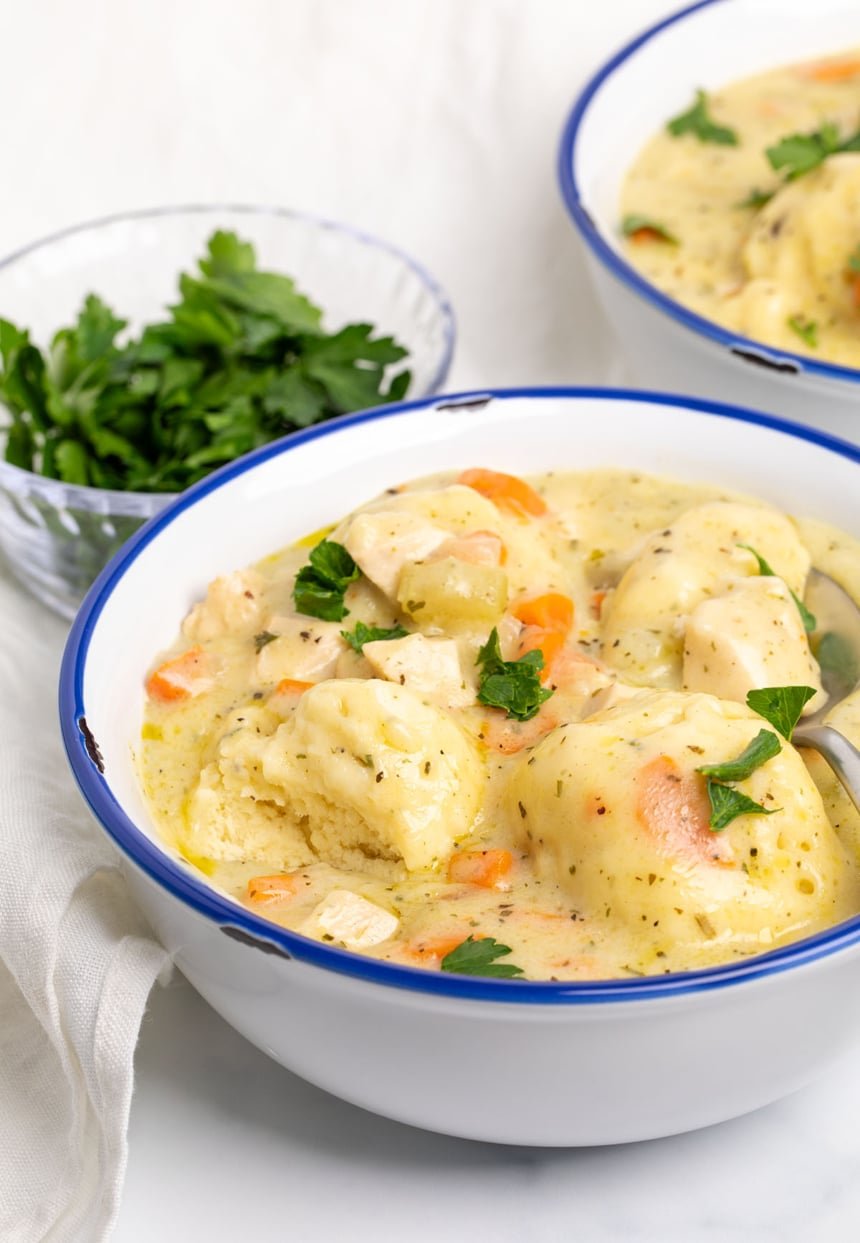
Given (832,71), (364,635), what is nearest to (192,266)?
(832,71)

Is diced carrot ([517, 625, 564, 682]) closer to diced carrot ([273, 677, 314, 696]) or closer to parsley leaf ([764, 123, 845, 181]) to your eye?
diced carrot ([273, 677, 314, 696])

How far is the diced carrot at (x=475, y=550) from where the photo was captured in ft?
11.1

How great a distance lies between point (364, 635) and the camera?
3.31 metres

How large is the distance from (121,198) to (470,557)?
3.28 m

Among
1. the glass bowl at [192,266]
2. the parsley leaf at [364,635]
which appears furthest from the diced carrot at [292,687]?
the glass bowl at [192,266]

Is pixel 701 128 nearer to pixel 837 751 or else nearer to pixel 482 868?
pixel 837 751

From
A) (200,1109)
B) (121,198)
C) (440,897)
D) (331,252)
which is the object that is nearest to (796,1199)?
(440,897)

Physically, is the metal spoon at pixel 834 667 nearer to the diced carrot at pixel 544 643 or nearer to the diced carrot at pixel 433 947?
the diced carrot at pixel 544 643

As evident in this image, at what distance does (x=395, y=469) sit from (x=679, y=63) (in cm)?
255

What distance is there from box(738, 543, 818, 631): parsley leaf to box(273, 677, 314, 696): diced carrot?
0.94 metres

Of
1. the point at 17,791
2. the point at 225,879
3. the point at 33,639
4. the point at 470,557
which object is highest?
the point at 470,557

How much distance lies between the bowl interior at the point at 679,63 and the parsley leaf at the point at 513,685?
220 centimetres

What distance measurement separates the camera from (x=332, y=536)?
144 inches

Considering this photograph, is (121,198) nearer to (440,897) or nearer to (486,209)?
(486,209)
